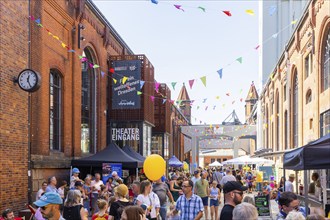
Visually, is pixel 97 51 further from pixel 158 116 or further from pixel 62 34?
pixel 158 116

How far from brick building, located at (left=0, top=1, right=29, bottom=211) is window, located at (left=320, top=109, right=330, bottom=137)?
1170 cm

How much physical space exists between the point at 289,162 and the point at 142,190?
9.77ft

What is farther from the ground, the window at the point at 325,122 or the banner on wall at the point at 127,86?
the banner on wall at the point at 127,86

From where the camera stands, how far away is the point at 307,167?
7250 mm

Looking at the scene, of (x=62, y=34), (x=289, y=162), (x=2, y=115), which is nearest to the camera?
(x=289, y=162)

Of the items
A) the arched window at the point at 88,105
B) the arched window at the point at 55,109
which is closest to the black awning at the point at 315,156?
the arched window at the point at 55,109

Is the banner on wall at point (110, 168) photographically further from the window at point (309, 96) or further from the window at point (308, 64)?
the window at point (309, 96)

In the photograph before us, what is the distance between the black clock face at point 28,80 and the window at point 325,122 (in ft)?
38.0

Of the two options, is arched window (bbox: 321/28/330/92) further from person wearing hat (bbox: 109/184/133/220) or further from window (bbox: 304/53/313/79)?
person wearing hat (bbox: 109/184/133/220)

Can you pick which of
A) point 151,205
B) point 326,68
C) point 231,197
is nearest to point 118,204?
point 151,205

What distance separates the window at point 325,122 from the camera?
1770 centimetres

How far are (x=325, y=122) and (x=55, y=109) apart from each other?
10863 mm

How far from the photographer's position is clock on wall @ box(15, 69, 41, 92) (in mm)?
11688

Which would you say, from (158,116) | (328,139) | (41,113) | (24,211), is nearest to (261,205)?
(328,139)
